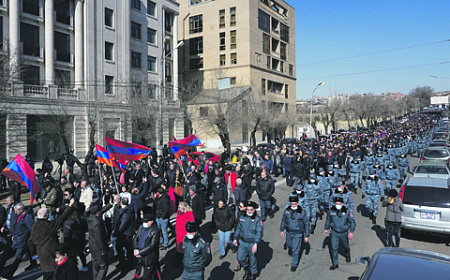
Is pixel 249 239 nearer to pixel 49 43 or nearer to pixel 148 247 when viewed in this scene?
pixel 148 247

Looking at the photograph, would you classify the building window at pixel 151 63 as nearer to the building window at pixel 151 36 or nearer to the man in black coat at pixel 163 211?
the building window at pixel 151 36

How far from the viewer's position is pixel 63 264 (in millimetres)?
5008

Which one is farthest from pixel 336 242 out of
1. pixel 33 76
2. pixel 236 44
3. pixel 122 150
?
pixel 236 44

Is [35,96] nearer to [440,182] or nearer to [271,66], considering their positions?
[440,182]

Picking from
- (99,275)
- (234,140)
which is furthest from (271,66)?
(99,275)

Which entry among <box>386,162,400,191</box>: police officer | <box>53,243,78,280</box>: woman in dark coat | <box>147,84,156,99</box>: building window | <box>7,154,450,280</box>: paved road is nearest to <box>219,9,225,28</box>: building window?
<box>147,84,156,99</box>: building window

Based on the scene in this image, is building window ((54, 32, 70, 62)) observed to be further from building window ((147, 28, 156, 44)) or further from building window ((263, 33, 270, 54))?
building window ((263, 33, 270, 54))

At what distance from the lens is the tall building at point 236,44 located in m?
49.4

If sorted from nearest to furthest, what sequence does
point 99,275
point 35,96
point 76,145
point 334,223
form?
1. point 99,275
2. point 334,223
3. point 35,96
4. point 76,145

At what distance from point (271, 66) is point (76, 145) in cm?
3749

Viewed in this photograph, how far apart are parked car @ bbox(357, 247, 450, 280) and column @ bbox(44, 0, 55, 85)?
27.7 meters

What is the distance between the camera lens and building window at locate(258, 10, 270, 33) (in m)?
52.6

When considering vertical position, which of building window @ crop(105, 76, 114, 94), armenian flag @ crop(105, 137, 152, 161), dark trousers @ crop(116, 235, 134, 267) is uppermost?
building window @ crop(105, 76, 114, 94)

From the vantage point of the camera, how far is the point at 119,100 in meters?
28.8
